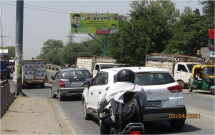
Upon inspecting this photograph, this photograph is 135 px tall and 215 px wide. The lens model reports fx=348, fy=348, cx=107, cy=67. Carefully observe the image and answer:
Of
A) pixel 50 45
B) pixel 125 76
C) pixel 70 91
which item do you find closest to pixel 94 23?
pixel 70 91

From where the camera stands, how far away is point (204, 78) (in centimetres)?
2083

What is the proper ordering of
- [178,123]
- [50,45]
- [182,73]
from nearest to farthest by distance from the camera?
[178,123] → [182,73] → [50,45]

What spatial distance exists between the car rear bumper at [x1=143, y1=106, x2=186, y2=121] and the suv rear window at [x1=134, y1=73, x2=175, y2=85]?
2.23ft

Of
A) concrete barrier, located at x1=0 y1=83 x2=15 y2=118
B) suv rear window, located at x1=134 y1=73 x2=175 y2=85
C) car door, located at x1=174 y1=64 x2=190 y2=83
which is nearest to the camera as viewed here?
suv rear window, located at x1=134 y1=73 x2=175 y2=85

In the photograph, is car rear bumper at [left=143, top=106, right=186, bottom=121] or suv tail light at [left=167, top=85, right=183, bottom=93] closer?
car rear bumper at [left=143, top=106, right=186, bottom=121]

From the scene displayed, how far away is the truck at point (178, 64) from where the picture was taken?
82.8 feet

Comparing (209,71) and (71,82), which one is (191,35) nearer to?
(209,71)

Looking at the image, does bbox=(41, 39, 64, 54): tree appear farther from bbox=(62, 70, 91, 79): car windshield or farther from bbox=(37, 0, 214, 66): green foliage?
bbox=(62, 70, 91, 79): car windshield

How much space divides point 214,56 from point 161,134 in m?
22.6

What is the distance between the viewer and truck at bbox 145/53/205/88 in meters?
25.2

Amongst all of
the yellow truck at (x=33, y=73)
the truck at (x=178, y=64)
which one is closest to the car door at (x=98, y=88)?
the truck at (x=178, y=64)

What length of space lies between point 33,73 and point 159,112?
2234 centimetres

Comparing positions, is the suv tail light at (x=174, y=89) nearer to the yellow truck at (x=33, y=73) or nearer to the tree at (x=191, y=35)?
the yellow truck at (x=33, y=73)

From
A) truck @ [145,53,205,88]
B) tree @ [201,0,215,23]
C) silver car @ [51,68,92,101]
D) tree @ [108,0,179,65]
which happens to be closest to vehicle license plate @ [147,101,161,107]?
silver car @ [51,68,92,101]
